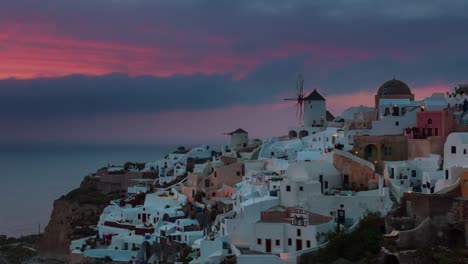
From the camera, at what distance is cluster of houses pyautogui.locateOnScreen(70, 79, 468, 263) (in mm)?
23719

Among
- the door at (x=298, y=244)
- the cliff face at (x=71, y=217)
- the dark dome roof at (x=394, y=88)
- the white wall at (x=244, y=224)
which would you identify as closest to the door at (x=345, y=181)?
the white wall at (x=244, y=224)

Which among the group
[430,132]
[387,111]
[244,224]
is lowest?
[244,224]

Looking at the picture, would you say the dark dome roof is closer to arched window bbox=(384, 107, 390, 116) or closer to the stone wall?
arched window bbox=(384, 107, 390, 116)

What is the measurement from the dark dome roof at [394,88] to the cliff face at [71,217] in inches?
722

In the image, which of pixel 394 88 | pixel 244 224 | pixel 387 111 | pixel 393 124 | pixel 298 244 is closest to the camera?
pixel 298 244

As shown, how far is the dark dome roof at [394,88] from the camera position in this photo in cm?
3525

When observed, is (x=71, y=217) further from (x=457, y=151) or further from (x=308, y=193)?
(x=457, y=151)

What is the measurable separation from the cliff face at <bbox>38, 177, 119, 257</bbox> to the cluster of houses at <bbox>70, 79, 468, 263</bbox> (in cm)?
409

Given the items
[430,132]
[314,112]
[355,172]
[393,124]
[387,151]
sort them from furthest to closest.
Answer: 1. [314,112]
2. [393,124]
3. [387,151]
4. [430,132]
5. [355,172]

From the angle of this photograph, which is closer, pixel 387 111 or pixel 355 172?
pixel 355 172

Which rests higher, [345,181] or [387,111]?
[387,111]

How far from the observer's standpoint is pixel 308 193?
995 inches

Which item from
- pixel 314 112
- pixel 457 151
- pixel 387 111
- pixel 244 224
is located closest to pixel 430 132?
pixel 457 151

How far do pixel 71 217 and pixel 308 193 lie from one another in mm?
22173
